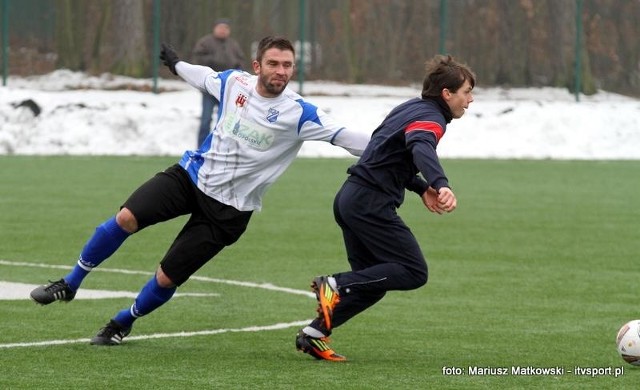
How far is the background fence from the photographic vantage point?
3155 centimetres

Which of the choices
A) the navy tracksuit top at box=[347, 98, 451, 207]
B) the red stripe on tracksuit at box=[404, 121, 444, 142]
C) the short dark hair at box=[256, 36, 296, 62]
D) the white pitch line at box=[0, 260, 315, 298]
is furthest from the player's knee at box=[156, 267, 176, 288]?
the white pitch line at box=[0, 260, 315, 298]

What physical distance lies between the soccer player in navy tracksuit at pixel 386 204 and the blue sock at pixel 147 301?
92 centimetres

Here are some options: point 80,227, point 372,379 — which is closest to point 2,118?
point 80,227

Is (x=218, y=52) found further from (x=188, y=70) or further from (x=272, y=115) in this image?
(x=272, y=115)

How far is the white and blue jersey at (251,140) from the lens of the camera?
8.72 meters

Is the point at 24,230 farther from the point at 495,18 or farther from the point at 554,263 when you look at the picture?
the point at 495,18

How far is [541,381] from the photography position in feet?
25.2

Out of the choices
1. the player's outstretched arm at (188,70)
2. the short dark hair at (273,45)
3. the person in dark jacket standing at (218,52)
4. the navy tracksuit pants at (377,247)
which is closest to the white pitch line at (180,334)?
the navy tracksuit pants at (377,247)

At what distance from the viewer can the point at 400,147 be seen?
324 inches

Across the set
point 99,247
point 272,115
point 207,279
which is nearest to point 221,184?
point 272,115

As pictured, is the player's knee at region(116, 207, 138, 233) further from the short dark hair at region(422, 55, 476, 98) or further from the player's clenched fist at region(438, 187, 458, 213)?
the player's clenched fist at region(438, 187, 458, 213)

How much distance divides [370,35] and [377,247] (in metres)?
25.6

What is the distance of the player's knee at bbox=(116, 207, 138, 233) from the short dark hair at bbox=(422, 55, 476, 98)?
184cm

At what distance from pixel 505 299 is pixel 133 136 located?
56.7ft
